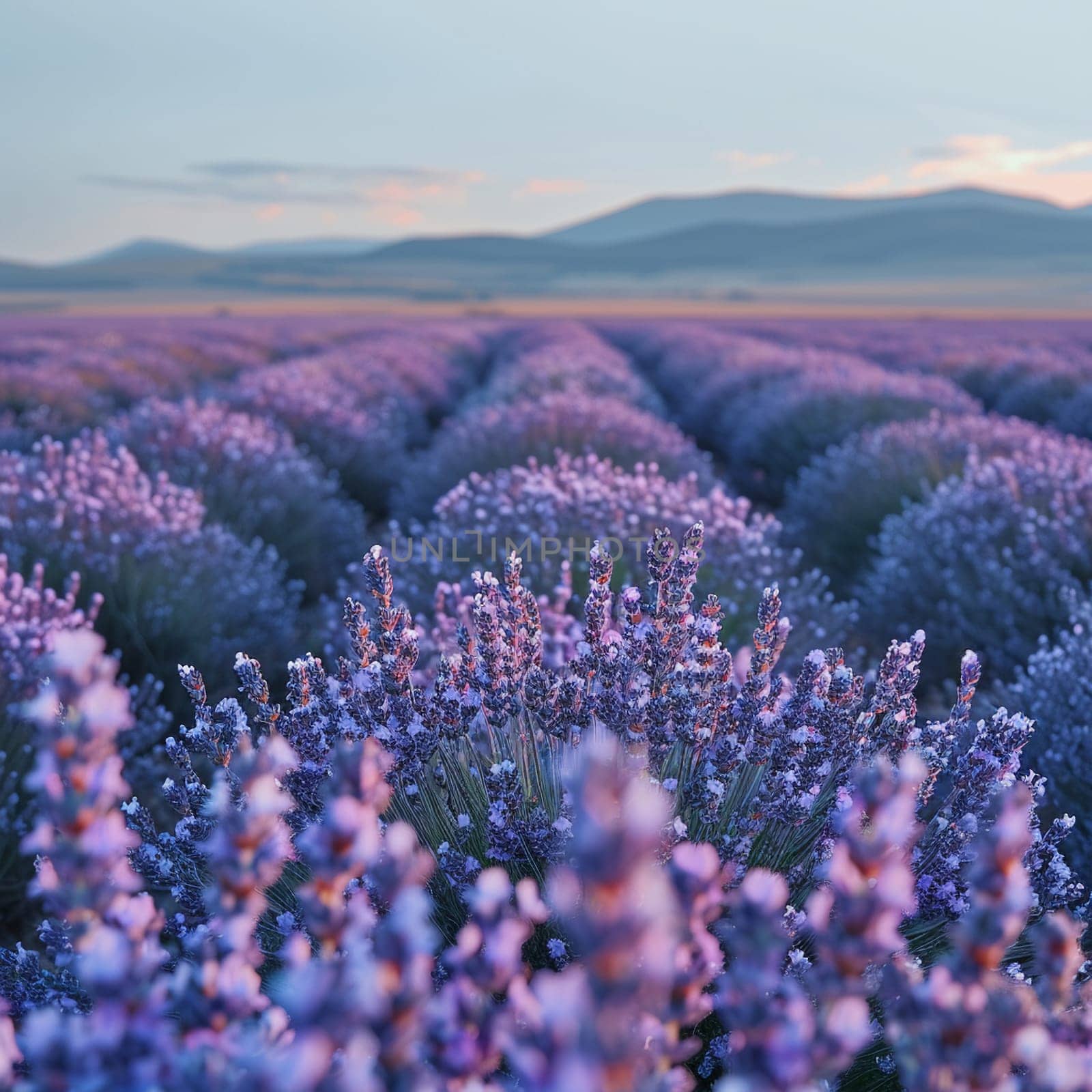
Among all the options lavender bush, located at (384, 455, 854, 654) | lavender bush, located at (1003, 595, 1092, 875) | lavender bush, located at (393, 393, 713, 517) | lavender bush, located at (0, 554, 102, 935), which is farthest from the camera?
lavender bush, located at (393, 393, 713, 517)

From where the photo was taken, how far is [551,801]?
221 centimetres

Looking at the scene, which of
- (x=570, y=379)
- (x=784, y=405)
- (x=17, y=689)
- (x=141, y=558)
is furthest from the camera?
(x=570, y=379)

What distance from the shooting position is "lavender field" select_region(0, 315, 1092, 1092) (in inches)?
31.6

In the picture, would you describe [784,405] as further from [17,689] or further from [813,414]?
[17,689]

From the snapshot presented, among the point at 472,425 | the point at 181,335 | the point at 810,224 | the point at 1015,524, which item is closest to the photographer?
the point at 1015,524

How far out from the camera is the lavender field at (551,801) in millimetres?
803

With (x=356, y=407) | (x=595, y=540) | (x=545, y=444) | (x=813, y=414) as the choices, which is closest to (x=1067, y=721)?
(x=595, y=540)

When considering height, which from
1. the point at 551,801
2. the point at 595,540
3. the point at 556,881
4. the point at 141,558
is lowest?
the point at 551,801

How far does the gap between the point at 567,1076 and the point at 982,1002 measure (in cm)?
45

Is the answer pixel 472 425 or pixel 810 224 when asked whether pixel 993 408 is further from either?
pixel 810 224

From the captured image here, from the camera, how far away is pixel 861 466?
7.23m

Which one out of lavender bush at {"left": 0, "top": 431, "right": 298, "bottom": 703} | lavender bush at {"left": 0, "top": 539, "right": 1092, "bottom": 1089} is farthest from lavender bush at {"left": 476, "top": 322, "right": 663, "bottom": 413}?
lavender bush at {"left": 0, "top": 539, "right": 1092, "bottom": 1089}

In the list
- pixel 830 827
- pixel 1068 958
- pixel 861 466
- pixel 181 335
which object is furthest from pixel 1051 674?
pixel 181 335

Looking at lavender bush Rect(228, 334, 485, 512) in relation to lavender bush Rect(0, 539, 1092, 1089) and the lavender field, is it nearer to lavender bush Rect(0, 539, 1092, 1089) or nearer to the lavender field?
the lavender field
